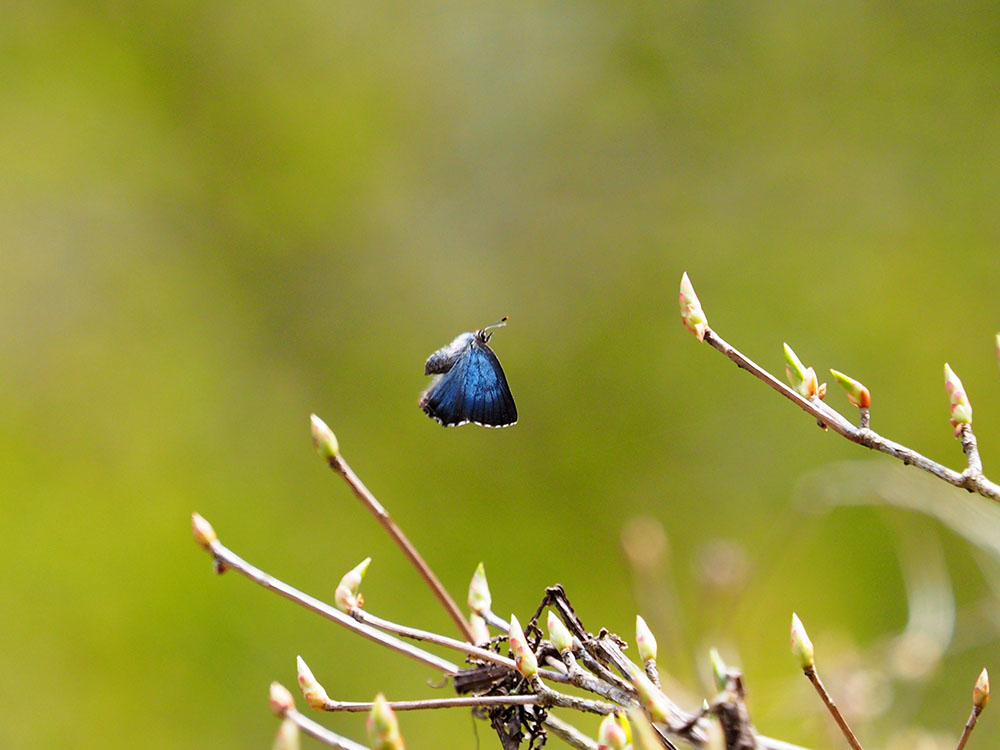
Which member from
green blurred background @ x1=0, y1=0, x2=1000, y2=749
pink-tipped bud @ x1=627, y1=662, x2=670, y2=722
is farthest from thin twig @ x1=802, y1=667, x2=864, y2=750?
green blurred background @ x1=0, y1=0, x2=1000, y2=749

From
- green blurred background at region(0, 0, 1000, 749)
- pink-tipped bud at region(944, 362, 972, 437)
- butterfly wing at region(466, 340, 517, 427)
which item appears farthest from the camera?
green blurred background at region(0, 0, 1000, 749)

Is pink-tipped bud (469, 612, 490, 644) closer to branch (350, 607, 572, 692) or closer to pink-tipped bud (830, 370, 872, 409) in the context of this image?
branch (350, 607, 572, 692)

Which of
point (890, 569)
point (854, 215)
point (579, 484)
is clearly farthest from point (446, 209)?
point (890, 569)

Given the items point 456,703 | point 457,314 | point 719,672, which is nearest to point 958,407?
point 719,672

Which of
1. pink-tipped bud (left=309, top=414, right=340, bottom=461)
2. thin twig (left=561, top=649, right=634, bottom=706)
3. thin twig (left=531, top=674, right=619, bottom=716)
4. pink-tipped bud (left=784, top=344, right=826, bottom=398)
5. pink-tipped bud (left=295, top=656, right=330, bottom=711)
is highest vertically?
pink-tipped bud (left=784, top=344, right=826, bottom=398)

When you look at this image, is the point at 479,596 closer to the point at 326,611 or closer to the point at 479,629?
the point at 479,629

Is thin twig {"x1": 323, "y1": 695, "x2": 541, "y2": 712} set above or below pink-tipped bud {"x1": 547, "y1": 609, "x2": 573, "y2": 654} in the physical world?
below

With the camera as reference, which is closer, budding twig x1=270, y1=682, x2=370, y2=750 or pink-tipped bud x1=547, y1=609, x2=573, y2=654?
budding twig x1=270, y1=682, x2=370, y2=750
